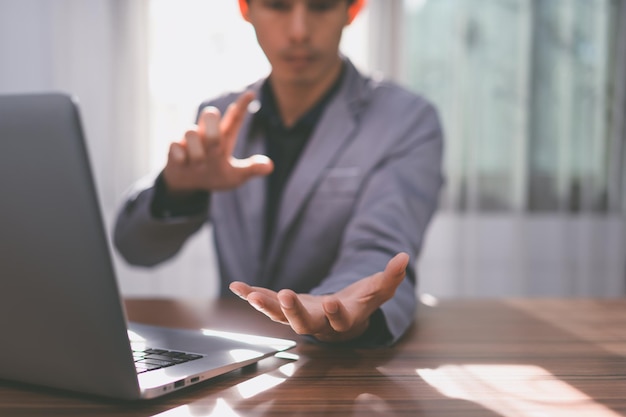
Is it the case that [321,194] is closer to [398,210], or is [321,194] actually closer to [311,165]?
[311,165]

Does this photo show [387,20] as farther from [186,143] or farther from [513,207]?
[186,143]

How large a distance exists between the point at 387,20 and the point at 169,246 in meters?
1.61

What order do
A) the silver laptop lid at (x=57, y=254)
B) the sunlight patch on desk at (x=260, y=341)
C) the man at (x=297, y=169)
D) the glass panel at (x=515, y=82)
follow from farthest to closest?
1. the glass panel at (x=515, y=82)
2. the man at (x=297, y=169)
3. the sunlight patch on desk at (x=260, y=341)
4. the silver laptop lid at (x=57, y=254)

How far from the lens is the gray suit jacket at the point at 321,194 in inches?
49.4

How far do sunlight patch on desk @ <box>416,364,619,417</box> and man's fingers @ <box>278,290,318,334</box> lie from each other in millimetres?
114

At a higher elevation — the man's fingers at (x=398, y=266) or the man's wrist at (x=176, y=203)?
the man's fingers at (x=398, y=266)

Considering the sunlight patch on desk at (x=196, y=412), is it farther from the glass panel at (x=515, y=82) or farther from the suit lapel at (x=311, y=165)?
the glass panel at (x=515, y=82)

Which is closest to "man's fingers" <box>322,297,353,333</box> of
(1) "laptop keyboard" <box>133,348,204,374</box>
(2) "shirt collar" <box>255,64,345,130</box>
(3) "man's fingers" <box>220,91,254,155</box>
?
(1) "laptop keyboard" <box>133,348,204,374</box>

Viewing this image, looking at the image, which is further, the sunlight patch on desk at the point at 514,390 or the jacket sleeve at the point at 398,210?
the jacket sleeve at the point at 398,210

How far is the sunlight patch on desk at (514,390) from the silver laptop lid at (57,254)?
0.27m

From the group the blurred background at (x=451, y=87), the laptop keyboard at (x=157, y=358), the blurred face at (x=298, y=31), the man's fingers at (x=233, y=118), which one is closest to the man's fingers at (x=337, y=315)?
the laptop keyboard at (x=157, y=358)

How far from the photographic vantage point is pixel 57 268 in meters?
0.46

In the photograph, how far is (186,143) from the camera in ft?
3.43

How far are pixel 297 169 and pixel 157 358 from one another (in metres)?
0.75
